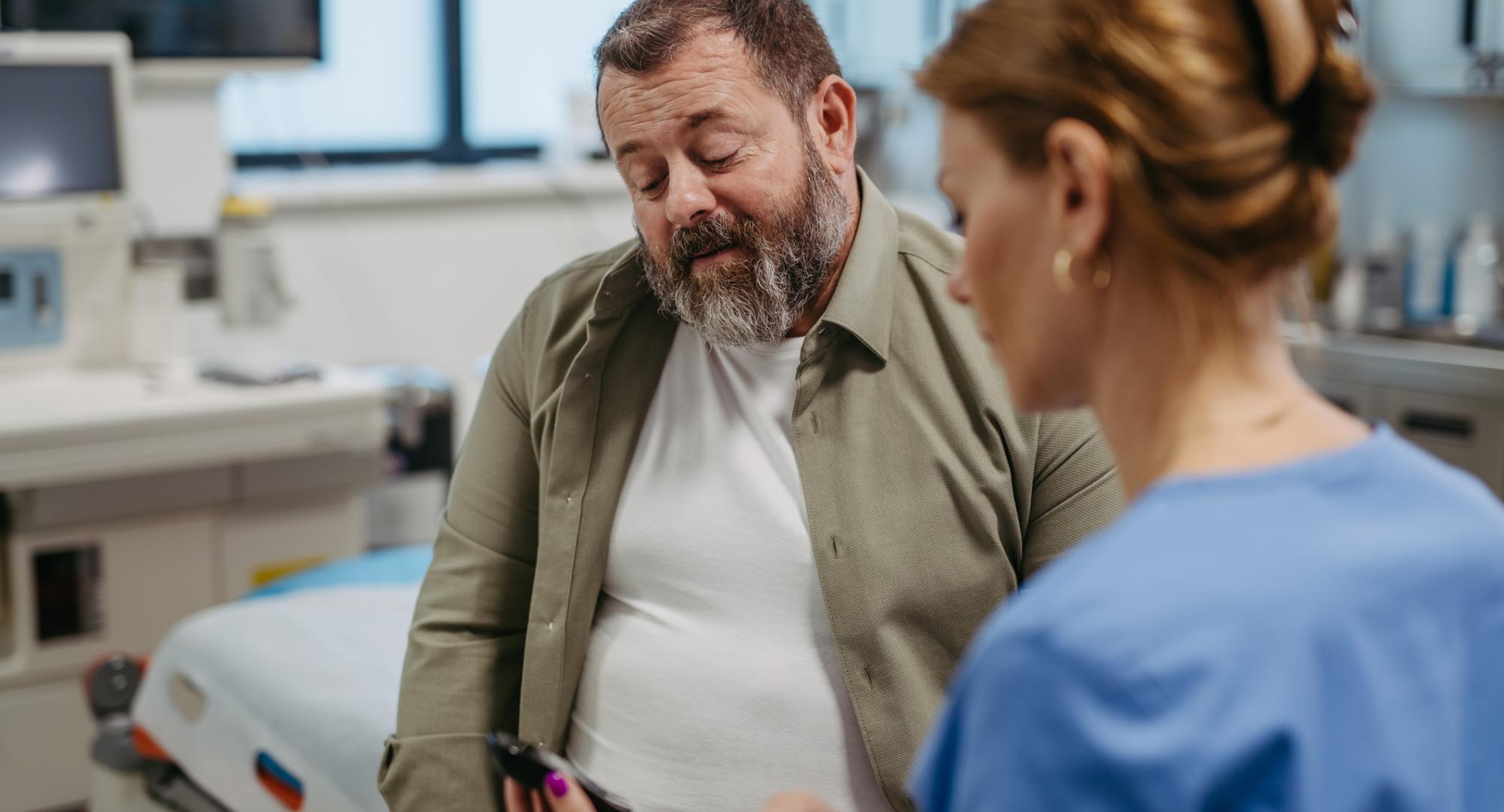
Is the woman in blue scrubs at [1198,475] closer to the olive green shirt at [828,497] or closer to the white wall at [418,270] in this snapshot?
the olive green shirt at [828,497]

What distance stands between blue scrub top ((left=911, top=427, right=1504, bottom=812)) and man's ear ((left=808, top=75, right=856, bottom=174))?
813mm

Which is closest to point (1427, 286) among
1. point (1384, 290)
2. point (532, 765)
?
point (1384, 290)

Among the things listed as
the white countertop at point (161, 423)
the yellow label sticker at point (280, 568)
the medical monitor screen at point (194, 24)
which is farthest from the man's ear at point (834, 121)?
the medical monitor screen at point (194, 24)

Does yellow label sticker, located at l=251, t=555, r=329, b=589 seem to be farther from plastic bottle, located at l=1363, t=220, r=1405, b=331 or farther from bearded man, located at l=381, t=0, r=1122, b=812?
plastic bottle, located at l=1363, t=220, r=1405, b=331

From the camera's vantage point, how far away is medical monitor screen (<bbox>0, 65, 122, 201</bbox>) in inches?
104

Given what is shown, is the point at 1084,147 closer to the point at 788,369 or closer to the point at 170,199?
the point at 788,369

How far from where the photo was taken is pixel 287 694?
6.11 ft

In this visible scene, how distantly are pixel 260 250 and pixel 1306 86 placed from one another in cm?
253

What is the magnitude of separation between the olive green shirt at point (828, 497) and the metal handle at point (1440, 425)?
200 cm

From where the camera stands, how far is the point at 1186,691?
0.63 m

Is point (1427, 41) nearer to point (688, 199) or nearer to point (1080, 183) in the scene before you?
point (688, 199)

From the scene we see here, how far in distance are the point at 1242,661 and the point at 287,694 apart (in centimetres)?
147

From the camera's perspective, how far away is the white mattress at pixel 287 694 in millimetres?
1752

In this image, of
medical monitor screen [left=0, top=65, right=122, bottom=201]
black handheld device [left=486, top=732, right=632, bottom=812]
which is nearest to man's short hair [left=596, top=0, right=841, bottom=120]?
black handheld device [left=486, top=732, right=632, bottom=812]
